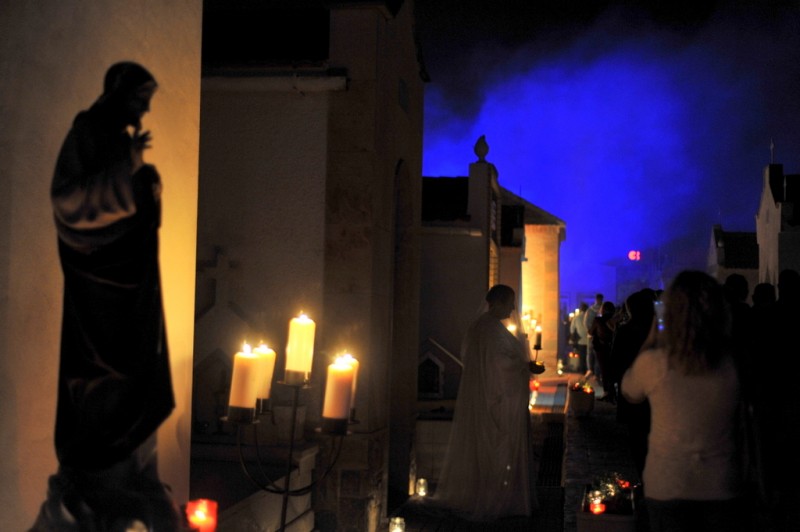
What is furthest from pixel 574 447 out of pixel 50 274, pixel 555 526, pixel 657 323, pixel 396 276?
pixel 50 274

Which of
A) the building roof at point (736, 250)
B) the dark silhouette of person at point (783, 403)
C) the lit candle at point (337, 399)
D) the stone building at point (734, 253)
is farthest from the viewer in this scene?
the building roof at point (736, 250)

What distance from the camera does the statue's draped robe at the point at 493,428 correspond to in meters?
9.80

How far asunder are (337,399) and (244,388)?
52cm

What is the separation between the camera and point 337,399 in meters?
5.24

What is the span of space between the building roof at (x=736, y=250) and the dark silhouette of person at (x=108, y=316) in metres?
37.3

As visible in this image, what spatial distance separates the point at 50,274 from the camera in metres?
3.90

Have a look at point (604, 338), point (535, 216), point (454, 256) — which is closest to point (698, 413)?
point (604, 338)

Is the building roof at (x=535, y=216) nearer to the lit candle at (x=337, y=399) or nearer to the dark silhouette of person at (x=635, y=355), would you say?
the dark silhouette of person at (x=635, y=355)

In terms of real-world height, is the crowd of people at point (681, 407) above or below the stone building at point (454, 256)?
below

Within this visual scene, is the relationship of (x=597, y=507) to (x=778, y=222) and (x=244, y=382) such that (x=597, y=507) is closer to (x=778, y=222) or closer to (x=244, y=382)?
(x=244, y=382)

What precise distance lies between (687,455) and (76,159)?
2.93 m

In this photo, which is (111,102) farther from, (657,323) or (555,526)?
(555,526)

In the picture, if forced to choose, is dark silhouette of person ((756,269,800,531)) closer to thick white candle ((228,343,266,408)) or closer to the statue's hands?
thick white candle ((228,343,266,408))

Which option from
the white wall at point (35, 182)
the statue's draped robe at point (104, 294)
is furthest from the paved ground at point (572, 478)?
the white wall at point (35, 182)
